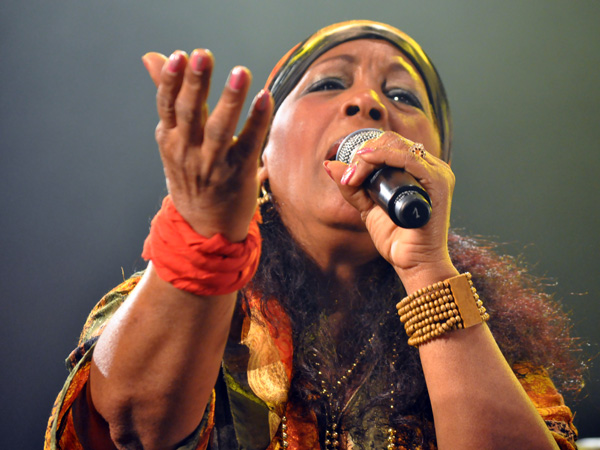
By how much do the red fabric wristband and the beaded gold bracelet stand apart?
0.41m

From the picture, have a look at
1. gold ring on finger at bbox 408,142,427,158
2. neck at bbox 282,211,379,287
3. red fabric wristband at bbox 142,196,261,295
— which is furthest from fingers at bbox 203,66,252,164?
neck at bbox 282,211,379,287

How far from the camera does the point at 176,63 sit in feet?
1.85

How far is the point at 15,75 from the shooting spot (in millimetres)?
A: 1729

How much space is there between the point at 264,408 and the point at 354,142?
0.56m

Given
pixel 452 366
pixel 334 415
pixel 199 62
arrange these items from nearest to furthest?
1. pixel 199 62
2. pixel 452 366
3. pixel 334 415

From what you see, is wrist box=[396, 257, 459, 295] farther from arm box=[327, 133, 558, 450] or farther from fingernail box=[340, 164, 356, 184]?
fingernail box=[340, 164, 356, 184]

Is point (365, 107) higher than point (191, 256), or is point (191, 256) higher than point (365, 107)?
point (365, 107)

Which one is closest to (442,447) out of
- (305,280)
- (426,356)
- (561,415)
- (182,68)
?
(426,356)

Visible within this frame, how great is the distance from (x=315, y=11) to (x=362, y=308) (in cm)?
139

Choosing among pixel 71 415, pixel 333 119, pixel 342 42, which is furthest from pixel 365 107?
pixel 71 415

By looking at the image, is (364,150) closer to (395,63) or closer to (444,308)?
(444,308)

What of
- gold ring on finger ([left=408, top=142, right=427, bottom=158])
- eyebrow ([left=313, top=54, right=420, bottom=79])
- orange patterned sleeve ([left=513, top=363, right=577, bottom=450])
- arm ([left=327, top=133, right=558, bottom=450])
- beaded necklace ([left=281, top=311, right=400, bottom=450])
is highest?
eyebrow ([left=313, top=54, right=420, bottom=79])

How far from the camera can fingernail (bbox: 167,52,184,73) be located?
1.85 feet

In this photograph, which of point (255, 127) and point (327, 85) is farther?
point (327, 85)
